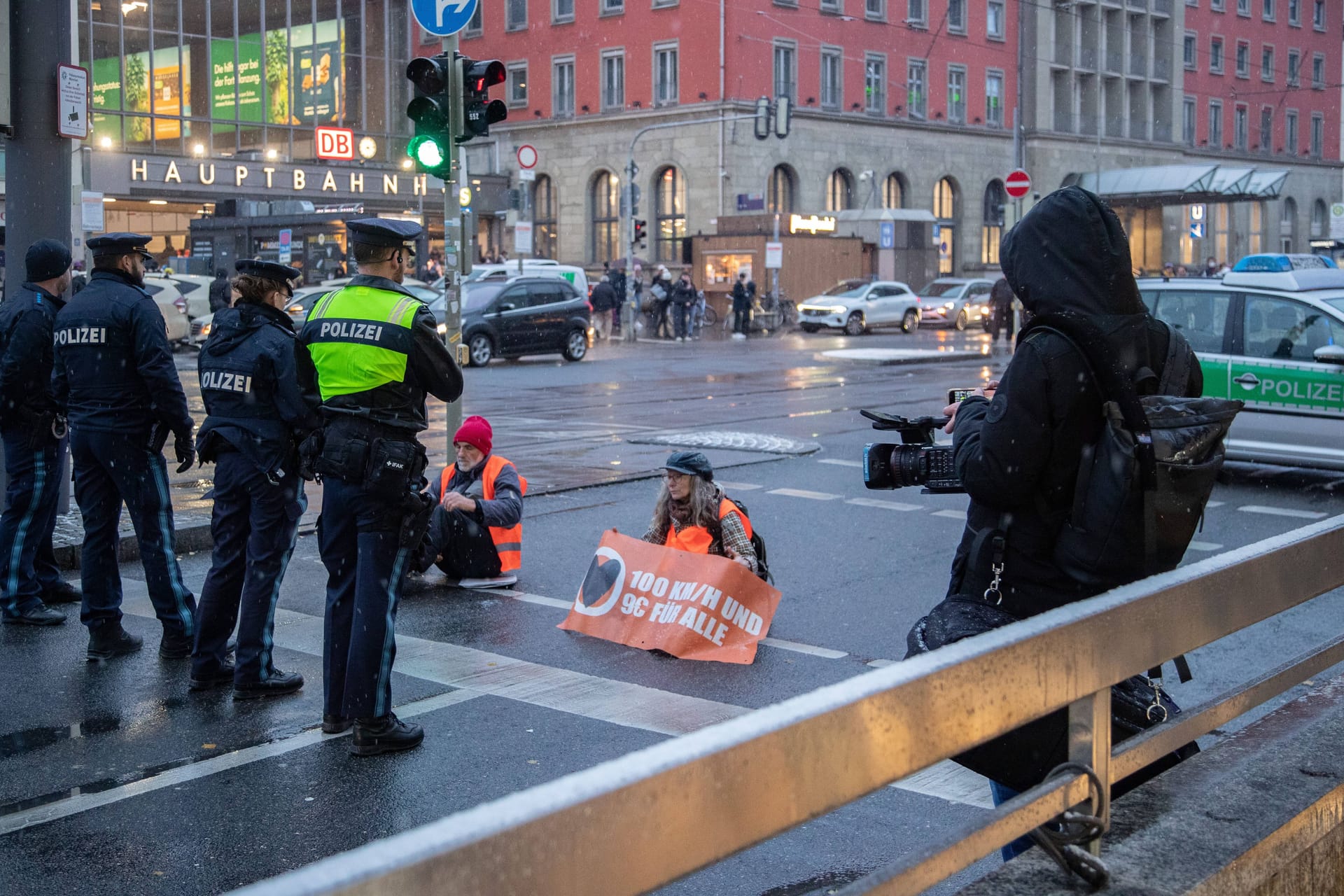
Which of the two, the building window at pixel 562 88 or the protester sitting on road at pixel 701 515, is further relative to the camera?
the building window at pixel 562 88

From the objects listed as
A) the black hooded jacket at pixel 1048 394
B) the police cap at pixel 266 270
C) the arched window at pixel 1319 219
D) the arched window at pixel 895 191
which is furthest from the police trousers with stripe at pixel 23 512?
the arched window at pixel 1319 219

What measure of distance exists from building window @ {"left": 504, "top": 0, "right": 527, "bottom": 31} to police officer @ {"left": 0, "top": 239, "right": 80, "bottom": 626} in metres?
52.8

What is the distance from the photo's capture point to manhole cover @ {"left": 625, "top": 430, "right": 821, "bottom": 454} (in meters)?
14.0

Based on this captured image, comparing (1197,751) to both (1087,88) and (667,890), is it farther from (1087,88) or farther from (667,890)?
(1087,88)

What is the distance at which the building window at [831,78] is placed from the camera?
54.1 m

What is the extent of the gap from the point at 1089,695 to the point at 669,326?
38.9m

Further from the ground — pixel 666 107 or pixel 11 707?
pixel 666 107

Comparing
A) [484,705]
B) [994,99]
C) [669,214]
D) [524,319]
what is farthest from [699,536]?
[994,99]

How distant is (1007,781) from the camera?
2896 millimetres

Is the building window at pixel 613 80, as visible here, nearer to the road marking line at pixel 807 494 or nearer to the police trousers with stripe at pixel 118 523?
the road marking line at pixel 807 494

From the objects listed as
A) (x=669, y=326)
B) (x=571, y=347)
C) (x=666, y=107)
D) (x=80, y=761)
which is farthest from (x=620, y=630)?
(x=666, y=107)

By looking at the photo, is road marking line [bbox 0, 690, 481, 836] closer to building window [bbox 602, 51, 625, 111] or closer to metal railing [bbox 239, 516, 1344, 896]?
metal railing [bbox 239, 516, 1344, 896]

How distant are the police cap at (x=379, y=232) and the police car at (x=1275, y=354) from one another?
731 centimetres

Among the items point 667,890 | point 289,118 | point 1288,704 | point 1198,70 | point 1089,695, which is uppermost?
point 1198,70
